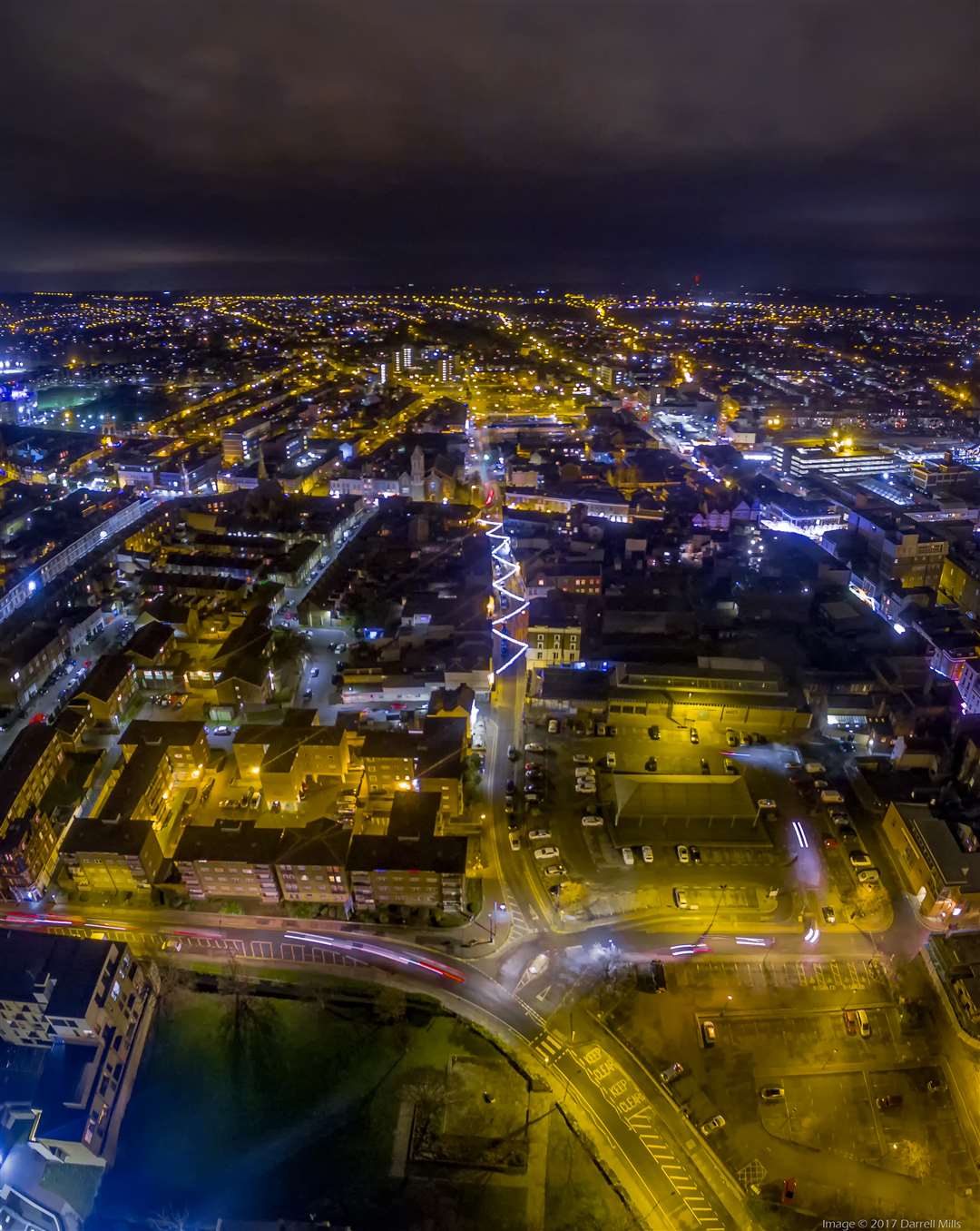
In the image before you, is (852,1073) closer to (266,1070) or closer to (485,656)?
(266,1070)

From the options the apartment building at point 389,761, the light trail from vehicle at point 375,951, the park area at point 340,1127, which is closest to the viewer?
the park area at point 340,1127

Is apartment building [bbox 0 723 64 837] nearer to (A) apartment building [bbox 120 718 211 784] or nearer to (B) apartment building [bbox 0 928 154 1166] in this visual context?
(A) apartment building [bbox 120 718 211 784]

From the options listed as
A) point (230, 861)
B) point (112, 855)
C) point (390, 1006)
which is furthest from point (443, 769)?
point (112, 855)

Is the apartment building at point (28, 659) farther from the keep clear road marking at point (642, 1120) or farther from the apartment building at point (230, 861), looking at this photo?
the keep clear road marking at point (642, 1120)

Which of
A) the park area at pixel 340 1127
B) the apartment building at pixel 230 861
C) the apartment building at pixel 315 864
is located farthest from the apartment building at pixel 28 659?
the park area at pixel 340 1127

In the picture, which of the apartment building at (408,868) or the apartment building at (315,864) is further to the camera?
the apartment building at (315,864)

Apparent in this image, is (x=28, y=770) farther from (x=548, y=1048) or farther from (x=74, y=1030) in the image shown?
(x=548, y=1048)

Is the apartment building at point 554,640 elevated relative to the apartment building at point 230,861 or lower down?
elevated
